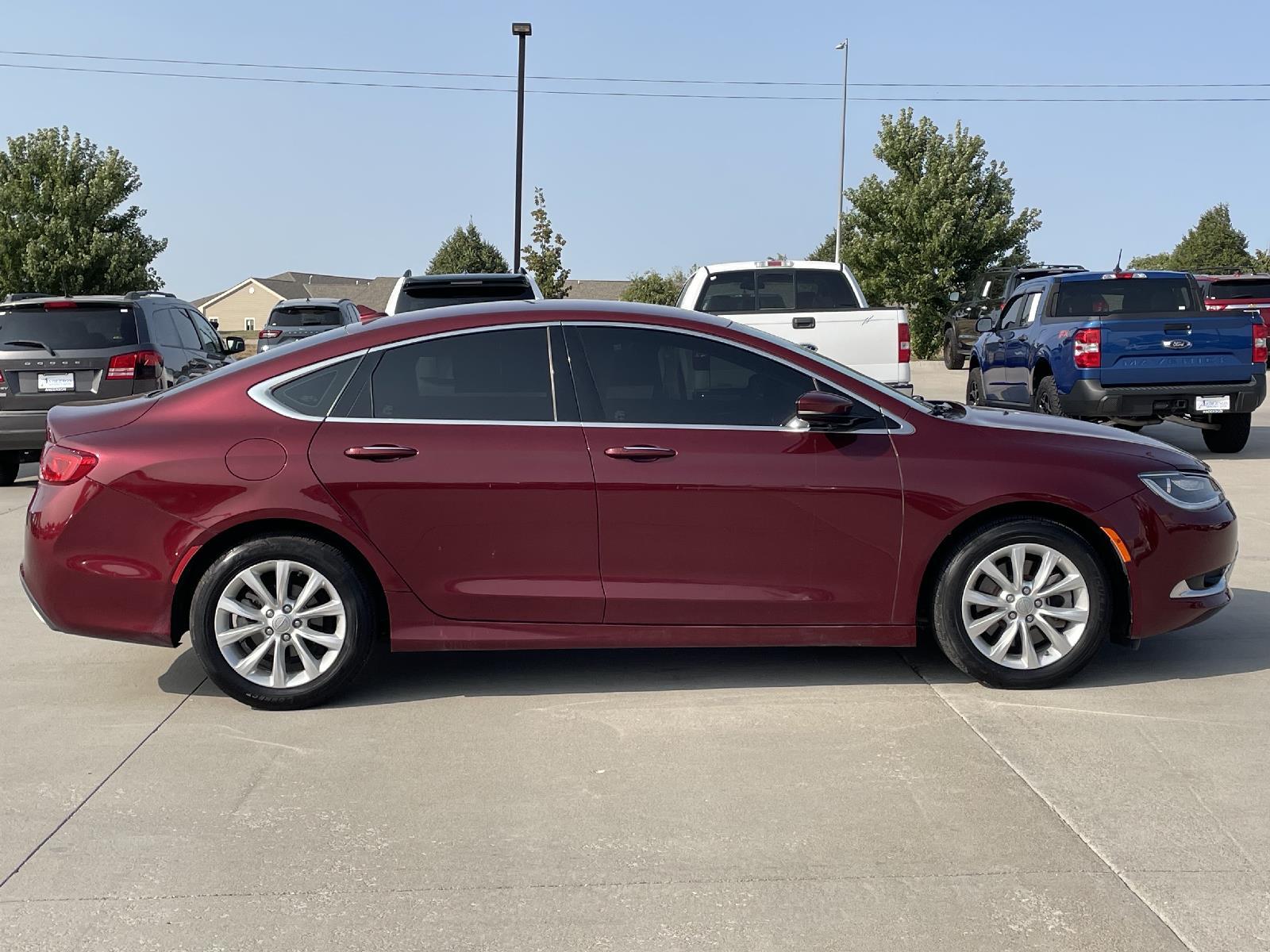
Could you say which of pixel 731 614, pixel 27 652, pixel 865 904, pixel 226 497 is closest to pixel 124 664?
pixel 27 652

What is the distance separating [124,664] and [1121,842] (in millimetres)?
4460

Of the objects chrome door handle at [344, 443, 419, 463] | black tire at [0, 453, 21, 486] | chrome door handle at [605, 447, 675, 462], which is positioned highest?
chrome door handle at [605, 447, 675, 462]

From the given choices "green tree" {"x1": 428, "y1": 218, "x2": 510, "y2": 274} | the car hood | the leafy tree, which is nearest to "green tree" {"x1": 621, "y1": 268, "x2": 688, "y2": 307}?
"green tree" {"x1": 428, "y1": 218, "x2": 510, "y2": 274}

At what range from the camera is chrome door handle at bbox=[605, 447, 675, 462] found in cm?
558

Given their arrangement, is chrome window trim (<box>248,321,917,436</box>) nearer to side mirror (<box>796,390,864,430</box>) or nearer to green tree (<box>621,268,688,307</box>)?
side mirror (<box>796,390,864,430</box>)

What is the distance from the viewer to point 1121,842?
4.14m

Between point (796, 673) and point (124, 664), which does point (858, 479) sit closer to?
point (796, 673)

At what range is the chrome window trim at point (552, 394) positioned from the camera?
5.64 meters

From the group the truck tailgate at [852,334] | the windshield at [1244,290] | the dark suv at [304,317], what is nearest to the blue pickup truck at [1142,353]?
the truck tailgate at [852,334]

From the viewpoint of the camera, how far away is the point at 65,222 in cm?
4362

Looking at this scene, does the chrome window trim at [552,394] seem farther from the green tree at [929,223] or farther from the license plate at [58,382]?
A: the green tree at [929,223]

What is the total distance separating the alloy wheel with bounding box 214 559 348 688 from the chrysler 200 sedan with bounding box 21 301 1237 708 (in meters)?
0.01

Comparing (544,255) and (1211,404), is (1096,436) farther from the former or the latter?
(544,255)

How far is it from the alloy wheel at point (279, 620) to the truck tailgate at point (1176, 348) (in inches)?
398
